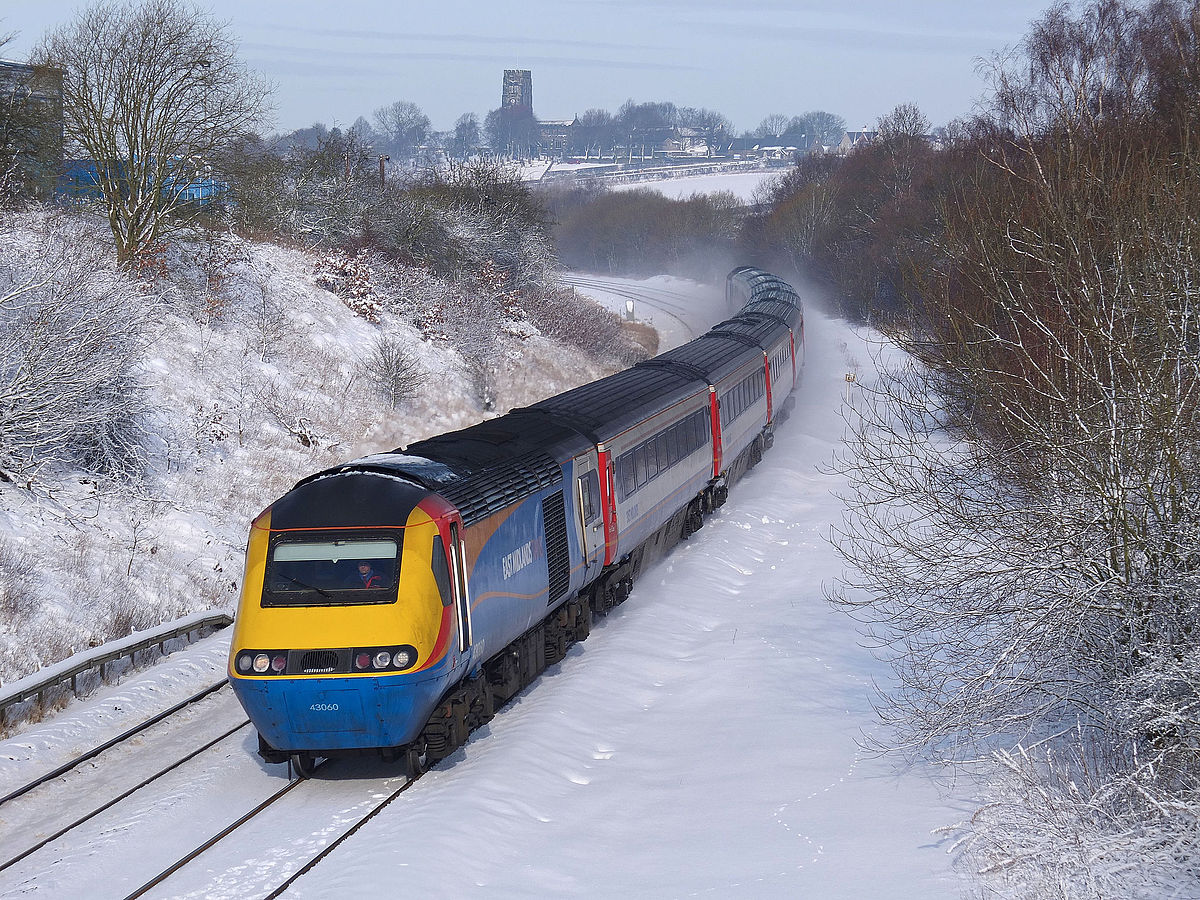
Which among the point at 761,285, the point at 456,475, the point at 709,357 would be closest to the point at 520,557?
the point at 456,475

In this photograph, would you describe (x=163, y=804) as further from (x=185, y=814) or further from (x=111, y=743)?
(x=111, y=743)

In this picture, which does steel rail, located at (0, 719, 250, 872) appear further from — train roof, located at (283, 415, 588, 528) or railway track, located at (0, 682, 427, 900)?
train roof, located at (283, 415, 588, 528)

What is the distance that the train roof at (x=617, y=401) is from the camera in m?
16.4

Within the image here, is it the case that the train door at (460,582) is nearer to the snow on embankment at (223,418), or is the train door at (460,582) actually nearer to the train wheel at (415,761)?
the train wheel at (415,761)

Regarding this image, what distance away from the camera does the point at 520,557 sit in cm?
1277

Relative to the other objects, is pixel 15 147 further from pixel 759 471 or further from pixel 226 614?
pixel 759 471

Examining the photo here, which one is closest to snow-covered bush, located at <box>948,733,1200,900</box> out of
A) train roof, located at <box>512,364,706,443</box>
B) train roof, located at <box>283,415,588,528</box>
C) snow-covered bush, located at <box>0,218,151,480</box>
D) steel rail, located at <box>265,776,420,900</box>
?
steel rail, located at <box>265,776,420,900</box>

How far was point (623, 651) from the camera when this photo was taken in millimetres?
15344

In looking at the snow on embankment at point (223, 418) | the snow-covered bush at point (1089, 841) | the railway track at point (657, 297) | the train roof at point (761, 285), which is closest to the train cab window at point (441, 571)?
the snow-covered bush at point (1089, 841)

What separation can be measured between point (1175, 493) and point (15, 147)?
2839 centimetres

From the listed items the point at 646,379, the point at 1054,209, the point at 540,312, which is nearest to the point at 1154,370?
the point at 1054,209

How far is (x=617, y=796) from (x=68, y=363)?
1354 centimetres

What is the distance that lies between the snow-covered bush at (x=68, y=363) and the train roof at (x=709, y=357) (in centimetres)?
1024

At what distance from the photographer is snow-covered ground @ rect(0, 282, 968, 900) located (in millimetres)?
9258
